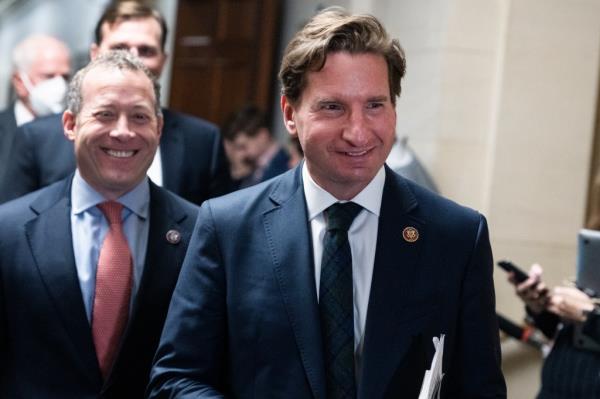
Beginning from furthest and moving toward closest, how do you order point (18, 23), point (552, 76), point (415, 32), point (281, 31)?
point (18, 23)
point (281, 31)
point (415, 32)
point (552, 76)

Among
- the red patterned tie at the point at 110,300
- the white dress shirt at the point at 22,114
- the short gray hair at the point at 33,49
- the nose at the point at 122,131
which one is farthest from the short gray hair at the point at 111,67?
the short gray hair at the point at 33,49

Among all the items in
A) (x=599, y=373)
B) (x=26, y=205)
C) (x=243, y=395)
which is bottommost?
(x=599, y=373)

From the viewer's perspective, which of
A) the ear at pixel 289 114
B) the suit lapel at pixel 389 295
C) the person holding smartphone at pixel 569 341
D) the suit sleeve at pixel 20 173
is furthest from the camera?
the person holding smartphone at pixel 569 341

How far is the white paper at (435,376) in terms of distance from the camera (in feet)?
8.89

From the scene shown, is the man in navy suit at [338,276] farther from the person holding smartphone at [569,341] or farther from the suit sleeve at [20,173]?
the person holding smartphone at [569,341]

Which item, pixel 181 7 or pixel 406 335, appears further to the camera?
pixel 181 7

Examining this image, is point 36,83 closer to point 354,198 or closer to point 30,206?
point 30,206

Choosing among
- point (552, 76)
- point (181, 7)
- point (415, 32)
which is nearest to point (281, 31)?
point (181, 7)

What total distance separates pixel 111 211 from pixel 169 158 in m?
1.10

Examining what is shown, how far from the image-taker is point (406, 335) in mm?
2930

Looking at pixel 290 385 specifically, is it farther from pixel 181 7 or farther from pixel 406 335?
pixel 181 7

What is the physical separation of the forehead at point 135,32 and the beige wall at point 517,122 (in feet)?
6.88

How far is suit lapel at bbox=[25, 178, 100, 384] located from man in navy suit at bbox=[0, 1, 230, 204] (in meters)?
0.82

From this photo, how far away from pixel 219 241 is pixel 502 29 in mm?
3871
